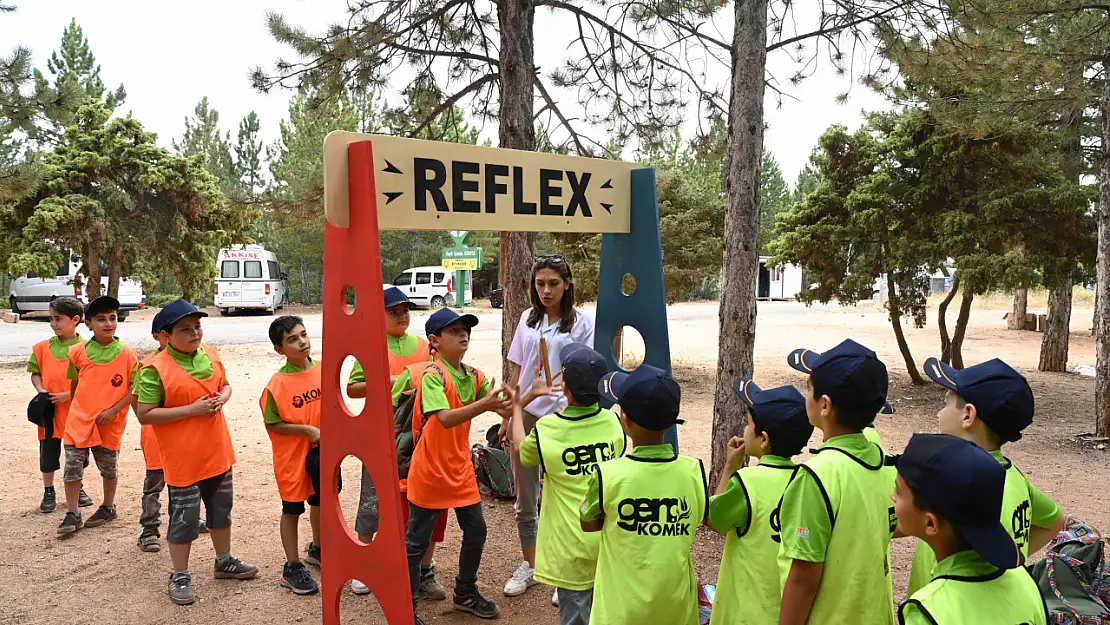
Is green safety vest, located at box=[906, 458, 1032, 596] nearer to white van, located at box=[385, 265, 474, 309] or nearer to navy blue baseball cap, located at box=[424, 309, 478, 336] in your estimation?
navy blue baseball cap, located at box=[424, 309, 478, 336]

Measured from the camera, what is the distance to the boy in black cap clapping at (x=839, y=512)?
6.91 ft

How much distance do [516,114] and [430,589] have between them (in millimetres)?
4169

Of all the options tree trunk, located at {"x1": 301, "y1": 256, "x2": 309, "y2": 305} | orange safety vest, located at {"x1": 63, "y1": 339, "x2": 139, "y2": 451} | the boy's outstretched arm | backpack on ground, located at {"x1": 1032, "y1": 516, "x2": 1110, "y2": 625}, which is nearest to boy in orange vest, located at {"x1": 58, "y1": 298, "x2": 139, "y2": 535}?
orange safety vest, located at {"x1": 63, "y1": 339, "x2": 139, "y2": 451}

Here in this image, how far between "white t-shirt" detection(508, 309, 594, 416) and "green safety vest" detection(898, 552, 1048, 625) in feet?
8.14

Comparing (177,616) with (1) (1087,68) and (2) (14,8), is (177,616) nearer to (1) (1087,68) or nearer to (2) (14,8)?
→ (2) (14,8)

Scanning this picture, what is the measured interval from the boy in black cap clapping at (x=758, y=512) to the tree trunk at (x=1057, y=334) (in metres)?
12.8

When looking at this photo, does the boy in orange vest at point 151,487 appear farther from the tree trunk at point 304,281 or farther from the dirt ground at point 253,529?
the tree trunk at point 304,281

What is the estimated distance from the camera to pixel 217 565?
14.8ft

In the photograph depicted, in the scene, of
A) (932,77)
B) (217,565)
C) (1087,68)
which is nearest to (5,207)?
(217,565)

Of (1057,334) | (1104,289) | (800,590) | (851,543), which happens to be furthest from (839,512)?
(1057,334)

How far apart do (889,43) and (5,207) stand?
12.8 m

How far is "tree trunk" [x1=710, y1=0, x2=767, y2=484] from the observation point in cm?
517

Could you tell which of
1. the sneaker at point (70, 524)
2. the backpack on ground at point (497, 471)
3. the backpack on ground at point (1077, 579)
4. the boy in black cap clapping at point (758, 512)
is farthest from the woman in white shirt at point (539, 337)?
the sneaker at point (70, 524)

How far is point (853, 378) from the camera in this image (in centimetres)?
216
